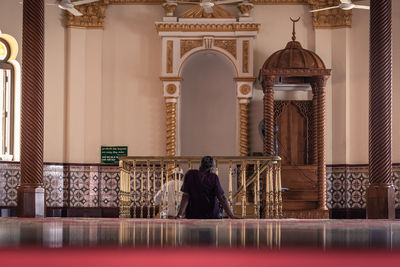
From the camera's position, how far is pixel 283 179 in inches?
533

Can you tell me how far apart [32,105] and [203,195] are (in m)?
4.51

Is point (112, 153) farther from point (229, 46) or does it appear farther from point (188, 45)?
point (229, 46)

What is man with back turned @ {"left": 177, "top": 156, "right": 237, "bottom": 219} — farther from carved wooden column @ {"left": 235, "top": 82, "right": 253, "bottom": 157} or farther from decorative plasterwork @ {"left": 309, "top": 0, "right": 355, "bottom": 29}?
decorative plasterwork @ {"left": 309, "top": 0, "right": 355, "bottom": 29}

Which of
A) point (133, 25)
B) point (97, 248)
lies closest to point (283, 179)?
point (133, 25)

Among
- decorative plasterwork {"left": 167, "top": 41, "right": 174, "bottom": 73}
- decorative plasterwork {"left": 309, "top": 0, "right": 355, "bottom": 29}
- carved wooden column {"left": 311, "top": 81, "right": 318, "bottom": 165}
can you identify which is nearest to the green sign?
decorative plasterwork {"left": 167, "top": 41, "right": 174, "bottom": 73}

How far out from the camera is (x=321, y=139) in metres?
13.5

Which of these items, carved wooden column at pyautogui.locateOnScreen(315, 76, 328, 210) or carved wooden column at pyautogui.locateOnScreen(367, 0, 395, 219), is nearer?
carved wooden column at pyautogui.locateOnScreen(367, 0, 395, 219)

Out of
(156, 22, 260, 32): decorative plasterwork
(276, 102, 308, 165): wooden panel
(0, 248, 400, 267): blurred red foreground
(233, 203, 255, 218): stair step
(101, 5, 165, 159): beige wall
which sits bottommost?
(233, 203, 255, 218): stair step

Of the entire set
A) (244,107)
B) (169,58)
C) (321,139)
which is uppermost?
(169,58)

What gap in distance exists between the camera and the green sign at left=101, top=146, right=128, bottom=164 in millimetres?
14562

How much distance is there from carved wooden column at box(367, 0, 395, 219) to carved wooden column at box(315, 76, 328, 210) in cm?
203

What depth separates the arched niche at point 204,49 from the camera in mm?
14344

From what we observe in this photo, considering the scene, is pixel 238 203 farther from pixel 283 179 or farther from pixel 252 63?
pixel 252 63

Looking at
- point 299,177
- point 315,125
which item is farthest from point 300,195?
point 315,125
